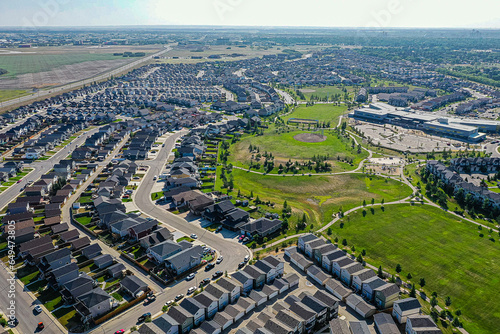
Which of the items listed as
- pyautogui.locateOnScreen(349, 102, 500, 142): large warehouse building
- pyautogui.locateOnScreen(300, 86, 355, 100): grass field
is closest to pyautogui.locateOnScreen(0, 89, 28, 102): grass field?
pyautogui.locateOnScreen(300, 86, 355, 100): grass field

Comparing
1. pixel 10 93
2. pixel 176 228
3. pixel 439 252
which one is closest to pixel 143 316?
pixel 176 228

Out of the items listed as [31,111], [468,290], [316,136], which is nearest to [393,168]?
[316,136]

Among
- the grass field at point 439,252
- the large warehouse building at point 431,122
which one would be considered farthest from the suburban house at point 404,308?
the large warehouse building at point 431,122

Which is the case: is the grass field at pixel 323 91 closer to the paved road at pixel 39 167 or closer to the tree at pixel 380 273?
the paved road at pixel 39 167

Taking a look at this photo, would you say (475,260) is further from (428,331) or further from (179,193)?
(179,193)

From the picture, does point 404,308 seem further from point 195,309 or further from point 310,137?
point 310,137
